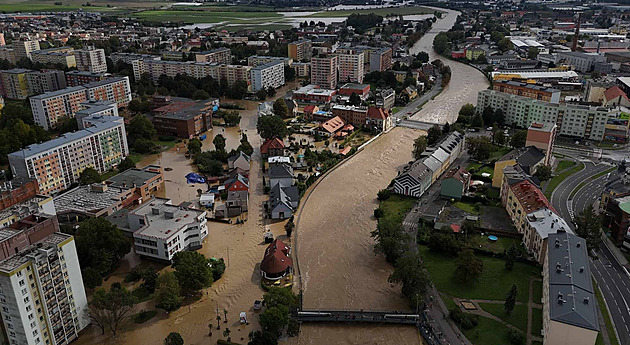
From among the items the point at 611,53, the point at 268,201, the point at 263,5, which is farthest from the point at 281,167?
the point at 263,5

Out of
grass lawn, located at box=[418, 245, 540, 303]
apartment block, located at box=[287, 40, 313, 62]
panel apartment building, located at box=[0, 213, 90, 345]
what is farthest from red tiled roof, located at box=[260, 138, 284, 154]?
apartment block, located at box=[287, 40, 313, 62]

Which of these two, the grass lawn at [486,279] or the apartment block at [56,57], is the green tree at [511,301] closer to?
the grass lawn at [486,279]

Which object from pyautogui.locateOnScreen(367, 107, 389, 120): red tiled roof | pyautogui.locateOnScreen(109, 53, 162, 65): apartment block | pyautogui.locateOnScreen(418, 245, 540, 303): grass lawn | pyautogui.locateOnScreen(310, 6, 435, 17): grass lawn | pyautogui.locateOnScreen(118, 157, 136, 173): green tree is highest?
pyautogui.locateOnScreen(310, 6, 435, 17): grass lawn

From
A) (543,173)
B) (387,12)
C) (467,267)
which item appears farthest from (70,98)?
(387,12)

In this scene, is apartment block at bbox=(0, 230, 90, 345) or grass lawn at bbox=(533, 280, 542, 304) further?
grass lawn at bbox=(533, 280, 542, 304)

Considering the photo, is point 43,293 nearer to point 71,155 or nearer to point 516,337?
point 516,337

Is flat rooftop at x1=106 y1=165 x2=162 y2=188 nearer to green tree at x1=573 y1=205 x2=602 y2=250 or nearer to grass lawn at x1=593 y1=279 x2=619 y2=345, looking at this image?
green tree at x1=573 y1=205 x2=602 y2=250
